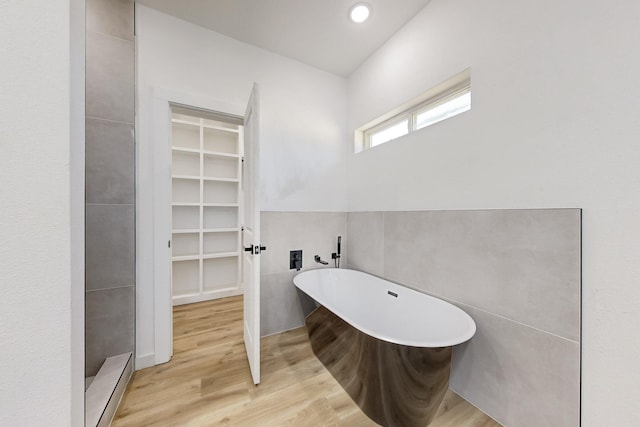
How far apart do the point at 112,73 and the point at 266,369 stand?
245 centimetres

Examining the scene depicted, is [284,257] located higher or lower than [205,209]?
lower

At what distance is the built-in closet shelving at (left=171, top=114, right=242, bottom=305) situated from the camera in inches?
114

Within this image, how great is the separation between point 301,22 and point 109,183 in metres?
1.97

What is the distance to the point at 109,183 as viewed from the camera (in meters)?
1.58

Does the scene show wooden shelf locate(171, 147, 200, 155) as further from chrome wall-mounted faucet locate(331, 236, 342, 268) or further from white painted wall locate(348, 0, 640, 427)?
white painted wall locate(348, 0, 640, 427)

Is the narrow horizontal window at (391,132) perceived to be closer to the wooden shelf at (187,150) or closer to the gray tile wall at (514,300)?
the gray tile wall at (514,300)

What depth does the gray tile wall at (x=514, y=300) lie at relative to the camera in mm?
1038

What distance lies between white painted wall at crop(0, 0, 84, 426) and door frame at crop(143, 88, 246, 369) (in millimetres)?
1268

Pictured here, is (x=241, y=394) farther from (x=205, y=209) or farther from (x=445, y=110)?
(x=445, y=110)

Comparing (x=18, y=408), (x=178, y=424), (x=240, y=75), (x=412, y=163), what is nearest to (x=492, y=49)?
(x=412, y=163)

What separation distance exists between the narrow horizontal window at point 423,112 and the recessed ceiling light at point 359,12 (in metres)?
0.76

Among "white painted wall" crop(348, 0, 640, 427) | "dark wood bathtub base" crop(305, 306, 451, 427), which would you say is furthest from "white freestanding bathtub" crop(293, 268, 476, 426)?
"white painted wall" crop(348, 0, 640, 427)

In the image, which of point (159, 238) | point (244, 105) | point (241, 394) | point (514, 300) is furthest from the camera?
point (244, 105)

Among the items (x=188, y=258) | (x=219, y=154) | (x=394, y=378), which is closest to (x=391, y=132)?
(x=394, y=378)
